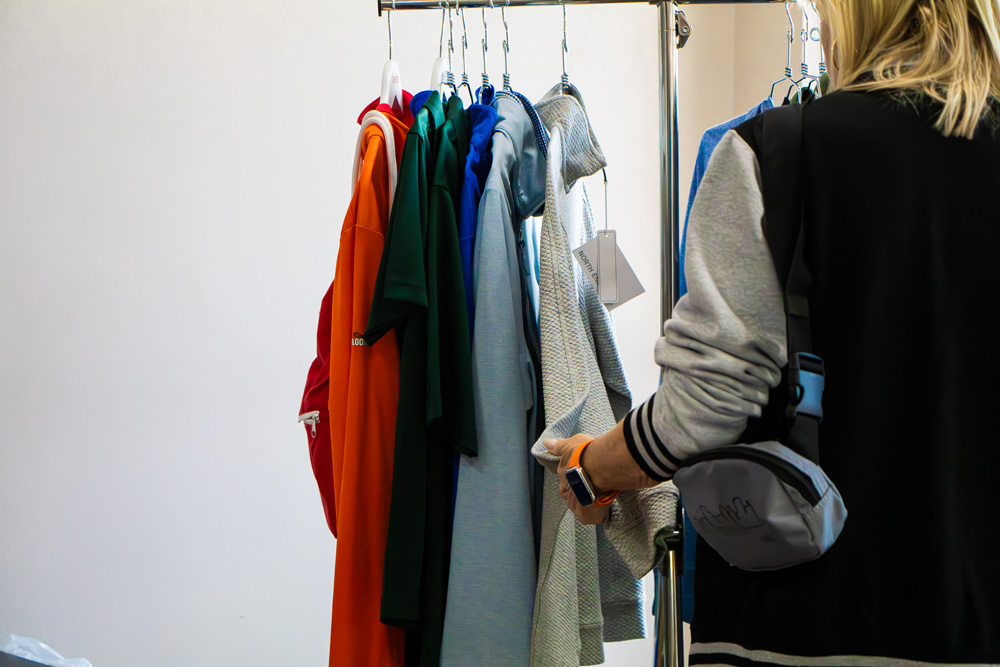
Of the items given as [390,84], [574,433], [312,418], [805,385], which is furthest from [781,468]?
[390,84]

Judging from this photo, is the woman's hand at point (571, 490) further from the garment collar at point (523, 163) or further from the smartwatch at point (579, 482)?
the garment collar at point (523, 163)

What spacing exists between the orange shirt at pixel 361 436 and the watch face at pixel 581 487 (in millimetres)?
328

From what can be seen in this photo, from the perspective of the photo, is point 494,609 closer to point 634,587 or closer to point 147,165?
point 634,587

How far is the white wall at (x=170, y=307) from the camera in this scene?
6.38ft

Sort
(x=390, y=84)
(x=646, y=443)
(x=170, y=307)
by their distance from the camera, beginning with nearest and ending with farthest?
(x=646, y=443), (x=390, y=84), (x=170, y=307)

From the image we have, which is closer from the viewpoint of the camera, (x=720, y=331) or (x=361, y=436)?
(x=720, y=331)

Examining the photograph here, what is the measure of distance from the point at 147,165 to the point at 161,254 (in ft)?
0.77

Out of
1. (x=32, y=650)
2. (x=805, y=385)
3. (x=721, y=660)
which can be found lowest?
(x=32, y=650)

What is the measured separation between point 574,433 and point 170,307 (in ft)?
4.61

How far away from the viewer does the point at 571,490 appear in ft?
2.89

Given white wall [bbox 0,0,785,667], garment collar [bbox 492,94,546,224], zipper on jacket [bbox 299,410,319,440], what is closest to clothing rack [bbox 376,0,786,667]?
garment collar [bbox 492,94,546,224]

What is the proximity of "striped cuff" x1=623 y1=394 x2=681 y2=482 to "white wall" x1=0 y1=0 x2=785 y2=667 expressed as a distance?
4.68ft

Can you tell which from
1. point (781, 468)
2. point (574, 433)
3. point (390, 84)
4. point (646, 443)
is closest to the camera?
point (781, 468)

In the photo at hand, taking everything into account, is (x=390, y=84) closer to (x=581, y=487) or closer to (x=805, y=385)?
(x=581, y=487)
